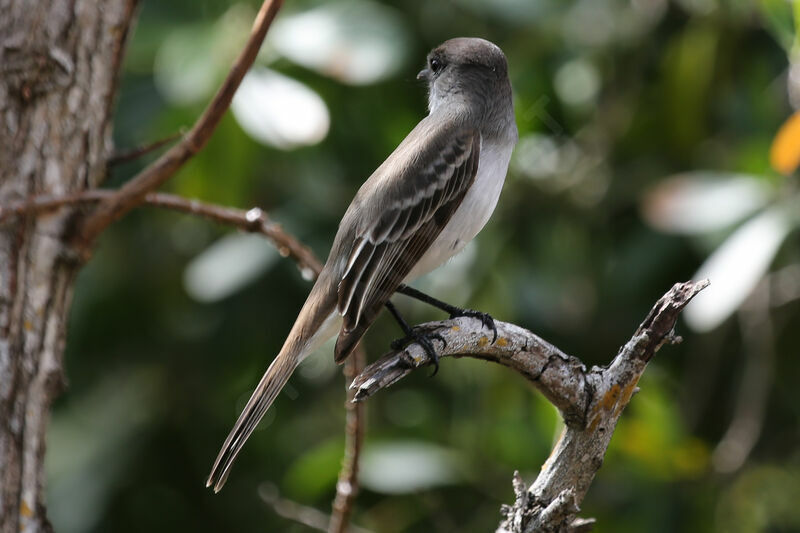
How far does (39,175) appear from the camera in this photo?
3.17 meters

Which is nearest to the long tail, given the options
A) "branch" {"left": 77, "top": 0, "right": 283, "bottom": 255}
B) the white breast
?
the white breast

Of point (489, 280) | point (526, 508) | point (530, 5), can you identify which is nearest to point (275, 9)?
point (526, 508)

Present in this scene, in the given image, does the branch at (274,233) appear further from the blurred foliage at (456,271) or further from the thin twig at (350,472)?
the blurred foliage at (456,271)

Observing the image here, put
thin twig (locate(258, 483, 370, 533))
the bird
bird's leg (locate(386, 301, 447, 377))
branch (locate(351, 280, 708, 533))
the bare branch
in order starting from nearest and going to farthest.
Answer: branch (locate(351, 280, 708, 533))
the bare branch
bird's leg (locate(386, 301, 447, 377))
the bird
thin twig (locate(258, 483, 370, 533))

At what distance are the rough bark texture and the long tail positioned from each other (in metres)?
0.54

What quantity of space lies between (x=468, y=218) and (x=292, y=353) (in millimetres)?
698

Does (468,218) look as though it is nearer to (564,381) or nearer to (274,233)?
(274,233)

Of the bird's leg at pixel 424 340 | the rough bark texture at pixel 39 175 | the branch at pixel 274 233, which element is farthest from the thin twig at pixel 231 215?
the bird's leg at pixel 424 340

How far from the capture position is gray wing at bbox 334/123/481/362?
10.7 ft

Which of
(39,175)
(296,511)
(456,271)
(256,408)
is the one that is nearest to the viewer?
(256,408)

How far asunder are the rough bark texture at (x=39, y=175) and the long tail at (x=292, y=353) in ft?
1.78

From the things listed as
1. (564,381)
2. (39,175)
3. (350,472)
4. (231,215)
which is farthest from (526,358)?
(39,175)

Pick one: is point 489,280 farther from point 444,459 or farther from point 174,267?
point 174,267

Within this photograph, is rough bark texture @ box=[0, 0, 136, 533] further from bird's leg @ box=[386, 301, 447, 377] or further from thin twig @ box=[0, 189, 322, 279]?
bird's leg @ box=[386, 301, 447, 377]
